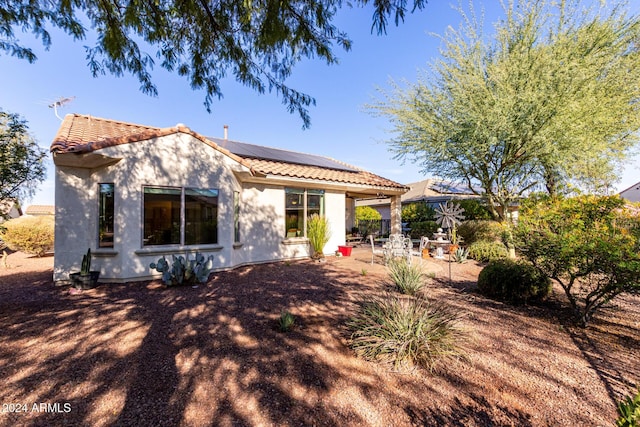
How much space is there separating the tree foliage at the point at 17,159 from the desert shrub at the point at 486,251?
14.0m

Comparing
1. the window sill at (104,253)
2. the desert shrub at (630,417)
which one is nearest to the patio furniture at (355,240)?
the window sill at (104,253)

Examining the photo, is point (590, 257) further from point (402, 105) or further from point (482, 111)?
point (402, 105)

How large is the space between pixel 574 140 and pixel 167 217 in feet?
39.5

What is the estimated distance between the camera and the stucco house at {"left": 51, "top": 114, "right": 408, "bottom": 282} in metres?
7.00

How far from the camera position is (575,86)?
766 centimetres

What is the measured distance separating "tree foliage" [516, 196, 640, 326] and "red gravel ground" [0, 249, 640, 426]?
858mm

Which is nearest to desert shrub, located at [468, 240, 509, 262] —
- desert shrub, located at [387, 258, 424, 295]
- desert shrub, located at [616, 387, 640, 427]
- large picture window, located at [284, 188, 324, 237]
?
desert shrub, located at [387, 258, 424, 295]

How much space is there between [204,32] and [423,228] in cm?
1471

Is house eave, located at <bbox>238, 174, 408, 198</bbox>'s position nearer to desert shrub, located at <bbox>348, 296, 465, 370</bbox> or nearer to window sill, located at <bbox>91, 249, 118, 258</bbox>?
window sill, located at <bbox>91, 249, 118, 258</bbox>

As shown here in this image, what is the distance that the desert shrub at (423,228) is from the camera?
1557 centimetres

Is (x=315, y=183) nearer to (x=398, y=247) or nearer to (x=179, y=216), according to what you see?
(x=398, y=247)

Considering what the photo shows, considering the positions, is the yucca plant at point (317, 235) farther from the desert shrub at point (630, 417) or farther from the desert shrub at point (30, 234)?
the desert shrub at point (30, 234)

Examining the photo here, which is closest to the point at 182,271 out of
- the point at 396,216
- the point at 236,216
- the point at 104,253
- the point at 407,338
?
the point at 104,253

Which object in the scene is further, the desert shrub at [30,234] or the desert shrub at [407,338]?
the desert shrub at [30,234]
